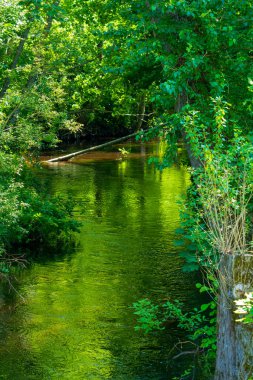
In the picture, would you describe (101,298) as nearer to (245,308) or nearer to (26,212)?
(26,212)

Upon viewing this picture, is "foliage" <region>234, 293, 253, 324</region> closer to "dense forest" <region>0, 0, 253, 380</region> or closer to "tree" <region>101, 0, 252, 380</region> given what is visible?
"dense forest" <region>0, 0, 253, 380</region>

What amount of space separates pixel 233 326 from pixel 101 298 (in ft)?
21.9

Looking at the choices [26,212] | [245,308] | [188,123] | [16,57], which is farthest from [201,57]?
[16,57]

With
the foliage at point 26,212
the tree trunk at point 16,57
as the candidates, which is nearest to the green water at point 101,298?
the foliage at point 26,212

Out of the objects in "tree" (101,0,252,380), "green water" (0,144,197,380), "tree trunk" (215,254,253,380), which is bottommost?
"green water" (0,144,197,380)

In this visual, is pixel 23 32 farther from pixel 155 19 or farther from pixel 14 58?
pixel 155 19

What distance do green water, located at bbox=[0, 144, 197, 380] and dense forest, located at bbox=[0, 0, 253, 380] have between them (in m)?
0.61

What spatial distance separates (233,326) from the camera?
7922 mm

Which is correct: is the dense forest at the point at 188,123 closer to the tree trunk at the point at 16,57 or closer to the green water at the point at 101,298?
the tree trunk at the point at 16,57

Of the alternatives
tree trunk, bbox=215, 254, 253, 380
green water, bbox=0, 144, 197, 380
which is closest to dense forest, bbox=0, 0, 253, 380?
tree trunk, bbox=215, 254, 253, 380

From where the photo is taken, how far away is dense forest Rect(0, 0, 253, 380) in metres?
8.02

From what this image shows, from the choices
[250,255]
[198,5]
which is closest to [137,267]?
[198,5]

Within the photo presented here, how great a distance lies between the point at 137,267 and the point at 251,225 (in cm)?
714

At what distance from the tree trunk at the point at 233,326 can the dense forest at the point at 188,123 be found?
0.01m
